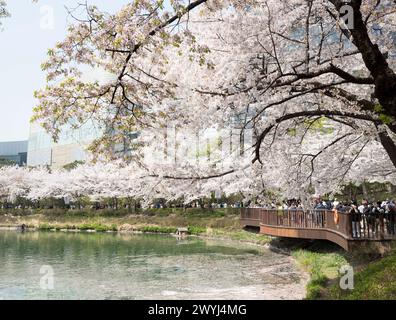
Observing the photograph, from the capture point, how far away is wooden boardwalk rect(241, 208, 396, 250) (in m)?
13.7

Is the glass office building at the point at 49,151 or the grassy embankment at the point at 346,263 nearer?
the grassy embankment at the point at 346,263

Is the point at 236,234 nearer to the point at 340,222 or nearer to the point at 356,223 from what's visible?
the point at 340,222

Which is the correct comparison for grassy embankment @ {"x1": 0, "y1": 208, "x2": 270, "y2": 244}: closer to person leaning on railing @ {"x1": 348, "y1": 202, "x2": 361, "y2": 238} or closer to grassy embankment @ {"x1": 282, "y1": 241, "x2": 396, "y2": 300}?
grassy embankment @ {"x1": 282, "y1": 241, "x2": 396, "y2": 300}

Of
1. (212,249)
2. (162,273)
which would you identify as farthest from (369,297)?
(212,249)

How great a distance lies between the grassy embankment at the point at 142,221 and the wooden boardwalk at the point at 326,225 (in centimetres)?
518

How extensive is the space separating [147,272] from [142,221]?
25550 mm

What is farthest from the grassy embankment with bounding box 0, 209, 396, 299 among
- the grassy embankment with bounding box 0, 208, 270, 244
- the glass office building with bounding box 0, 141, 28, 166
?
the glass office building with bounding box 0, 141, 28, 166

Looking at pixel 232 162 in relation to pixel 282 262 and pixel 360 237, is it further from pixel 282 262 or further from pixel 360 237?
pixel 282 262

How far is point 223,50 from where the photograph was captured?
32.0ft

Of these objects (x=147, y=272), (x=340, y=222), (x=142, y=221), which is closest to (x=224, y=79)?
(x=340, y=222)

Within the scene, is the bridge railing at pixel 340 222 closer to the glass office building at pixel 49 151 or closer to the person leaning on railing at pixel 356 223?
the person leaning on railing at pixel 356 223

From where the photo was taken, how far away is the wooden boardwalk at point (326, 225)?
1371 cm

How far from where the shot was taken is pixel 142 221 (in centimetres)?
4462

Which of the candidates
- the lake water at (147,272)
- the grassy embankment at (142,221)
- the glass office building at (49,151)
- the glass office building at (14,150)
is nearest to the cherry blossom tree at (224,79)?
the lake water at (147,272)
